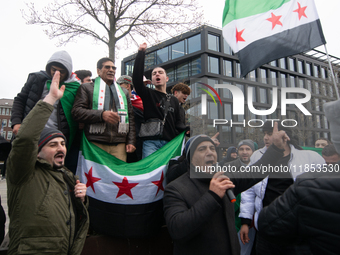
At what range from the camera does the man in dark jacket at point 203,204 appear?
175cm

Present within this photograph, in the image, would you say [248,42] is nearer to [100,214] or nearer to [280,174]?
[280,174]

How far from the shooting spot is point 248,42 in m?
3.15

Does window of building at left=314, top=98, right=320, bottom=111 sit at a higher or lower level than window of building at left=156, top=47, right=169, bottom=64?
lower

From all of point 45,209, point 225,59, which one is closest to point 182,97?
point 45,209

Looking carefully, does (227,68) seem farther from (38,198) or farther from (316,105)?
(38,198)

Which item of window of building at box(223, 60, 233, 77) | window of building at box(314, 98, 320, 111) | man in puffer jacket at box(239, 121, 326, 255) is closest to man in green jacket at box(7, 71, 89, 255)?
man in puffer jacket at box(239, 121, 326, 255)

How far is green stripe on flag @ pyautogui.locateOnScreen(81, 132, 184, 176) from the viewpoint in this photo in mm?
2930

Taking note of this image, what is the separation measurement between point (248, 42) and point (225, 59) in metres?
30.5

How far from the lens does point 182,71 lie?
33.3 metres

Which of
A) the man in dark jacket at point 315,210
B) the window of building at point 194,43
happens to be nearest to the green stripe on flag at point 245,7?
the man in dark jacket at point 315,210

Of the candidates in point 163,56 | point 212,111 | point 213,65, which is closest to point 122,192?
point 212,111

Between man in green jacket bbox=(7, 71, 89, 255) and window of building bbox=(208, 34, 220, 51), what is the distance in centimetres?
3142

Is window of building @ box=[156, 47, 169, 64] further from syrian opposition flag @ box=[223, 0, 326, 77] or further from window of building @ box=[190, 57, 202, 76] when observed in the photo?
syrian opposition flag @ box=[223, 0, 326, 77]

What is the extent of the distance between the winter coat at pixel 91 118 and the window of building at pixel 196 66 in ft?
95.5
